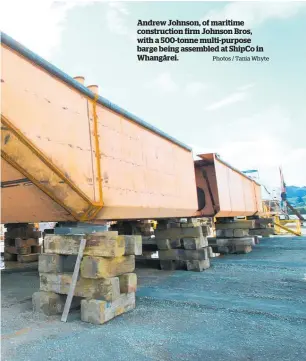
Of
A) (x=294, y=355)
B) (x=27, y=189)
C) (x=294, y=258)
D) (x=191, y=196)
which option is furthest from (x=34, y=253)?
(x=294, y=355)

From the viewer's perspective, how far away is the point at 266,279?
21.6 feet

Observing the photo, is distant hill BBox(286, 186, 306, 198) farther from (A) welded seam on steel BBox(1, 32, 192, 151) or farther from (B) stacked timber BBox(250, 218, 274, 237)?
(A) welded seam on steel BBox(1, 32, 192, 151)

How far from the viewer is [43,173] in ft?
12.2

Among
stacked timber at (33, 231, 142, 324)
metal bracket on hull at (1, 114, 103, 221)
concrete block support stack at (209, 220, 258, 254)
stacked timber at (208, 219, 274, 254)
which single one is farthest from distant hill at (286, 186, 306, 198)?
metal bracket on hull at (1, 114, 103, 221)

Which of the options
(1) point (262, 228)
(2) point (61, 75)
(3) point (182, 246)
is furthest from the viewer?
(1) point (262, 228)

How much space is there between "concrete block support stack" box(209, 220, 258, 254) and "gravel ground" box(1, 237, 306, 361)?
4898mm

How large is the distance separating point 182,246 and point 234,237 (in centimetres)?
445

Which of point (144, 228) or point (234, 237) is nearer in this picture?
point (234, 237)

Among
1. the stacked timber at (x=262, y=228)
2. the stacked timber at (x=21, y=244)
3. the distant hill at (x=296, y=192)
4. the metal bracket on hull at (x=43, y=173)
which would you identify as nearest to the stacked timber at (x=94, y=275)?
the metal bracket on hull at (x=43, y=173)

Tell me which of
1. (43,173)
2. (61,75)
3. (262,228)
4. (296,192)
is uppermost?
(61,75)

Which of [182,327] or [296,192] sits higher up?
[296,192]

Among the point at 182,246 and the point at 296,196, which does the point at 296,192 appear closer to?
the point at 296,196

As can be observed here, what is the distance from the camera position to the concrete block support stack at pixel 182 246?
24.9ft

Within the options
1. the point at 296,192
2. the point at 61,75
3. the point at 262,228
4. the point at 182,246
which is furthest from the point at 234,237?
the point at 296,192
